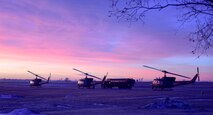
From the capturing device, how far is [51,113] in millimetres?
25422

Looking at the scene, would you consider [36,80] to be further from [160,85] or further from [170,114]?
[170,114]

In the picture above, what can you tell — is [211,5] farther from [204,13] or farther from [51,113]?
[51,113]

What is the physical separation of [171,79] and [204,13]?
7159 cm

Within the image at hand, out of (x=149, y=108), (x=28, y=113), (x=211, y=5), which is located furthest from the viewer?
(x=149, y=108)

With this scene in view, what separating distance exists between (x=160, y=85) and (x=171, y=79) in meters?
3.22

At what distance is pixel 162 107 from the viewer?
29344mm

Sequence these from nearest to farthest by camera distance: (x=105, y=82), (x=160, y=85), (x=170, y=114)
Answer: (x=170, y=114) < (x=160, y=85) < (x=105, y=82)

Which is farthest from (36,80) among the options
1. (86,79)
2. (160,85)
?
(160,85)

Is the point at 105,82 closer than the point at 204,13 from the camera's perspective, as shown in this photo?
No

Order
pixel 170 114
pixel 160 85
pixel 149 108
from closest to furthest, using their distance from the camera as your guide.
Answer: pixel 170 114
pixel 149 108
pixel 160 85

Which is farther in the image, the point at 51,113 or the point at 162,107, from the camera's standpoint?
the point at 162,107

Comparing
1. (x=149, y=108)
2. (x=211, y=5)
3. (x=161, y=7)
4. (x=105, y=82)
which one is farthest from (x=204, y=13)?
(x=105, y=82)

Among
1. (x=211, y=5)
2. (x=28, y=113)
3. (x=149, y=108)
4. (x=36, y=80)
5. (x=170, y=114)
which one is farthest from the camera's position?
(x=36, y=80)

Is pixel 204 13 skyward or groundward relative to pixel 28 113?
skyward
